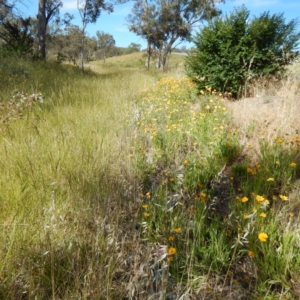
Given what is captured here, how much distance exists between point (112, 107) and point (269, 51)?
3784 millimetres

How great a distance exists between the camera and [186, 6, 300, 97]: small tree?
16.3 feet

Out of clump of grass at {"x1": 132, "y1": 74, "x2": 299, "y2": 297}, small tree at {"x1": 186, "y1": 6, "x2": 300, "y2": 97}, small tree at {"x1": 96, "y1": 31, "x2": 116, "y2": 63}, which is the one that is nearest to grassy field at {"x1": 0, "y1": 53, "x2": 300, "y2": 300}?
clump of grass at {"x1": 132, "y1": 74, "x2": 299, "y2": 297}

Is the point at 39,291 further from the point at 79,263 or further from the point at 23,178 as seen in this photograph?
the point at 23,178

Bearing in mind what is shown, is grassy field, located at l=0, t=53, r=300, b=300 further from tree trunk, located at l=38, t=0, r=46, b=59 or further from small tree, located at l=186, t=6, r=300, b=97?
tree trunk, located at l=38, t=0, r=46, b=59

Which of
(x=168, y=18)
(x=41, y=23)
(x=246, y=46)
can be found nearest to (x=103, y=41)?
(x=168, y=18)

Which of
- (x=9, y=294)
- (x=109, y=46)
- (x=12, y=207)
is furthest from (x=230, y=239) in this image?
(x=109, y=46)

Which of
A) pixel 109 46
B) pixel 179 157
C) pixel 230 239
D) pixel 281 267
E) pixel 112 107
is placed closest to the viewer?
pixel 281 267

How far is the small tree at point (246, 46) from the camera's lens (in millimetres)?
4973

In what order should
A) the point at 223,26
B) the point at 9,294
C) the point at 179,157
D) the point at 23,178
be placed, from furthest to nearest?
the point at 223,26, the point at 179,157, the point at 23,178, the point at 9,294

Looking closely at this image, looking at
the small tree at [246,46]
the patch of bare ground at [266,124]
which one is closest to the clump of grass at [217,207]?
the patch of bare ground at [266,124]

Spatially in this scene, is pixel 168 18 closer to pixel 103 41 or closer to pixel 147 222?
pixel 147 222

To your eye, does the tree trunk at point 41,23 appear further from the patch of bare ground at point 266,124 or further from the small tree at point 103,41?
the small tree at point 103,41

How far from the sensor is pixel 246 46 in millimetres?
5074

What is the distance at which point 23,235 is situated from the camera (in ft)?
4.00
